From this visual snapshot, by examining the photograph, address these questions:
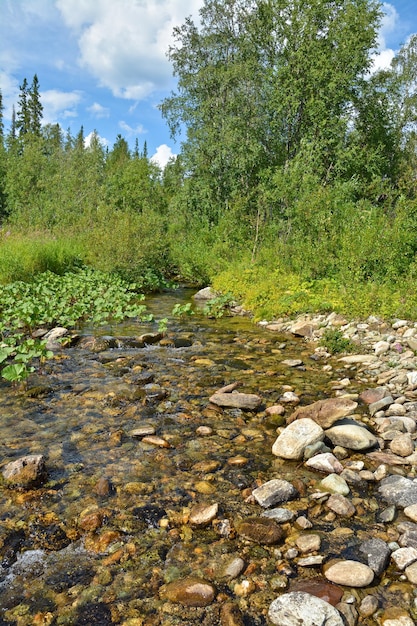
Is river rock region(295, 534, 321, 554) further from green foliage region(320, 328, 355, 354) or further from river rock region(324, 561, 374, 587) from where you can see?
green foliage region(320, 328, 355, 354)

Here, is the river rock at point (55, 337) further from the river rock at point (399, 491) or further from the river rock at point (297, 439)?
the river rock at point (399, 491)

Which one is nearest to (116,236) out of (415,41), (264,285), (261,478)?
(264,285)

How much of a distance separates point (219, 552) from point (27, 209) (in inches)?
1167

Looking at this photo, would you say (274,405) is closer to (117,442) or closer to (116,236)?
(117,442)

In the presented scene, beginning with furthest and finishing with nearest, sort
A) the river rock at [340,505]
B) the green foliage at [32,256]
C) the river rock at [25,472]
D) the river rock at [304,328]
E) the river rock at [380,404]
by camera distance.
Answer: the green foliage at [32,256]
the river rock at [304,328]
the river rock at [380,404]
the river rock at [25,472]
the river rock at [340,505]

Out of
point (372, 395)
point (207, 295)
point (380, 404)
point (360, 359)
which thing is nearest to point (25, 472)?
point (380, 404)

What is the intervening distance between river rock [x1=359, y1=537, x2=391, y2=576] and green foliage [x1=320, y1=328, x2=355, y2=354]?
17.7 feet

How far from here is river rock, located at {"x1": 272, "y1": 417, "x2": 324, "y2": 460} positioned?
4.49m

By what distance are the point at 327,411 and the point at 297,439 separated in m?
0.75

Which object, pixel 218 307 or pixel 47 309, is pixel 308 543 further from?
pixel 218 307

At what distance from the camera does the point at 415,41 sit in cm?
3391

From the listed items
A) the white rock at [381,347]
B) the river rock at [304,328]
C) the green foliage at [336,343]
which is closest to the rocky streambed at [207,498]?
the white rock at [381,347]

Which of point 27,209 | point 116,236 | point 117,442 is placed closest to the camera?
point 117,442

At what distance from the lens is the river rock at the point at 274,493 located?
371 centimetres
